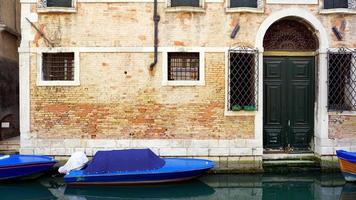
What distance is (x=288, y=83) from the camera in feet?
31.1

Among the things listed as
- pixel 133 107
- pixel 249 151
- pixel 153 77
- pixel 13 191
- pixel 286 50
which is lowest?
pixel 13 191

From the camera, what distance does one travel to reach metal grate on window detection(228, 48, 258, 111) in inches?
354

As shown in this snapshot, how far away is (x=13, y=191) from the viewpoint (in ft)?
26.1

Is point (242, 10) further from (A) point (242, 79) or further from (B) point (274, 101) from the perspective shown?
(B) point (274, 101)

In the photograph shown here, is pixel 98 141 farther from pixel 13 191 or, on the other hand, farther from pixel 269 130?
pixel 269 130

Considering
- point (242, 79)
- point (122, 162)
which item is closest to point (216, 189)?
point (122, 162)

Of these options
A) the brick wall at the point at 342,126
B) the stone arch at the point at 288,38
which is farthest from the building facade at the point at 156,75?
the stone arch at the point at 288,38

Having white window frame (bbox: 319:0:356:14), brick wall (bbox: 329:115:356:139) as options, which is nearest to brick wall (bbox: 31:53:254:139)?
brick wall (bbox: 329:115:356:139)

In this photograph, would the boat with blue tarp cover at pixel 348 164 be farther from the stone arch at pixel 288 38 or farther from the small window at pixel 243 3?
the small window at pixel 243 3

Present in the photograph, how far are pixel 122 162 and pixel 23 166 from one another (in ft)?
6.35

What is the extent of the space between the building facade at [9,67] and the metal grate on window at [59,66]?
1774 mm

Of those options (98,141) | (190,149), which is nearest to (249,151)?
(190,149)

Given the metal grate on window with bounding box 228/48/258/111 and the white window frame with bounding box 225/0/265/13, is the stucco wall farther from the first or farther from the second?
the metal grate on window with bounding box 228/48/258/111

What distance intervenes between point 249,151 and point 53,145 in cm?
419
